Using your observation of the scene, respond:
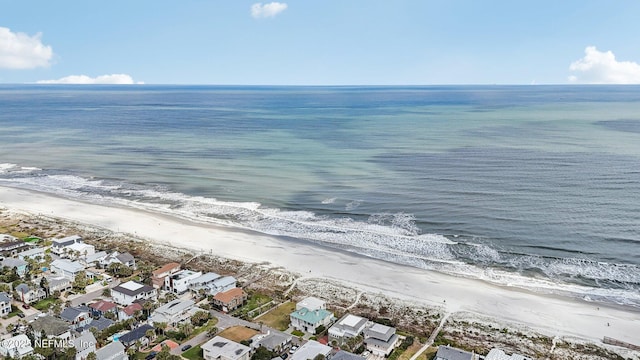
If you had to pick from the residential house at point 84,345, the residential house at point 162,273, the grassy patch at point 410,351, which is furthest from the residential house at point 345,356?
the residential house at point 162,273

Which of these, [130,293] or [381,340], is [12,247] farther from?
[381,340]

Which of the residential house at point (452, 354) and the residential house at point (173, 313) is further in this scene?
the residential house at point (173, 313)

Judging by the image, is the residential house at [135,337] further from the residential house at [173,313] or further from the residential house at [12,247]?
the residential house at [12,247]

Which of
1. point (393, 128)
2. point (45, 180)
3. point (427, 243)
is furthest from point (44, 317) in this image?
point (393, 128)

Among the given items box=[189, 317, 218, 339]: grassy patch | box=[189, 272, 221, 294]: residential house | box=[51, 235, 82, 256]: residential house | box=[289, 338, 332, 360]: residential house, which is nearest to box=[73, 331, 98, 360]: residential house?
box=[189, 317, 218, 339]: grassy patch

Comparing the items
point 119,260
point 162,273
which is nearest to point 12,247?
point 119,260

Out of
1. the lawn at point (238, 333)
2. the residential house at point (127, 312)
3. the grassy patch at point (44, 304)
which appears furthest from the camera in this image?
the grassy patch at point (44, 304)

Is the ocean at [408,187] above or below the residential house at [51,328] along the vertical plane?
above

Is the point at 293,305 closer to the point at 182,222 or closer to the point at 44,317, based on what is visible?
the point at 44,317
